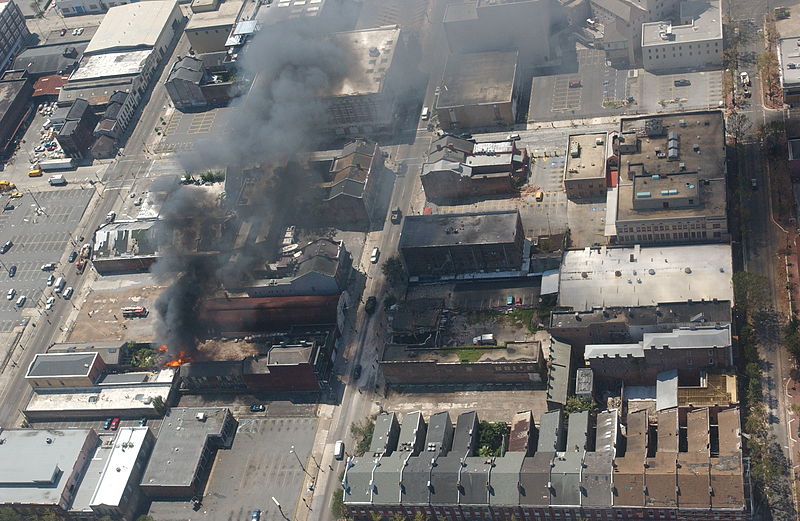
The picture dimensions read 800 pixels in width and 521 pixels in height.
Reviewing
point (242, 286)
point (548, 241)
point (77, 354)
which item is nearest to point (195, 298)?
point (242, 286)

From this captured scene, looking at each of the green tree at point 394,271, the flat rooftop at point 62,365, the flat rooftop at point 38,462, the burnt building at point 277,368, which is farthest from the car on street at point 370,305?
the flat rooftop at point 38,462

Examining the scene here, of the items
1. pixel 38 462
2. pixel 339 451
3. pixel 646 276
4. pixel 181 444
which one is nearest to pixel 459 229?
pixel 646 276

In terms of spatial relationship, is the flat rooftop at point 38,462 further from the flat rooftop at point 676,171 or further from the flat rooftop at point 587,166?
the flat rooftop at point 676,171

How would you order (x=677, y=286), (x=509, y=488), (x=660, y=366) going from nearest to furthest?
(x=509, y=488) < (x=660, y=366) < (x=677, y=286)

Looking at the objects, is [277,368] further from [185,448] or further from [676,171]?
[676,171]

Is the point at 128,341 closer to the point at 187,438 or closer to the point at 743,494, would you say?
the point at 187,438

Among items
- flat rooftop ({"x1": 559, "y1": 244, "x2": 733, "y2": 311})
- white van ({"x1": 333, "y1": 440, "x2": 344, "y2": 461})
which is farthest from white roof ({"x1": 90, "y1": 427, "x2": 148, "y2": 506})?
flat rooftop ({"x1": 559, "y1": 244, "x2": 733, "y2": 311})

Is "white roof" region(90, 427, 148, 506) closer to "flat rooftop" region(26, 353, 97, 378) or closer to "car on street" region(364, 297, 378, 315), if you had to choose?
"flat rooftop" region(26, 353, 97, 378)
